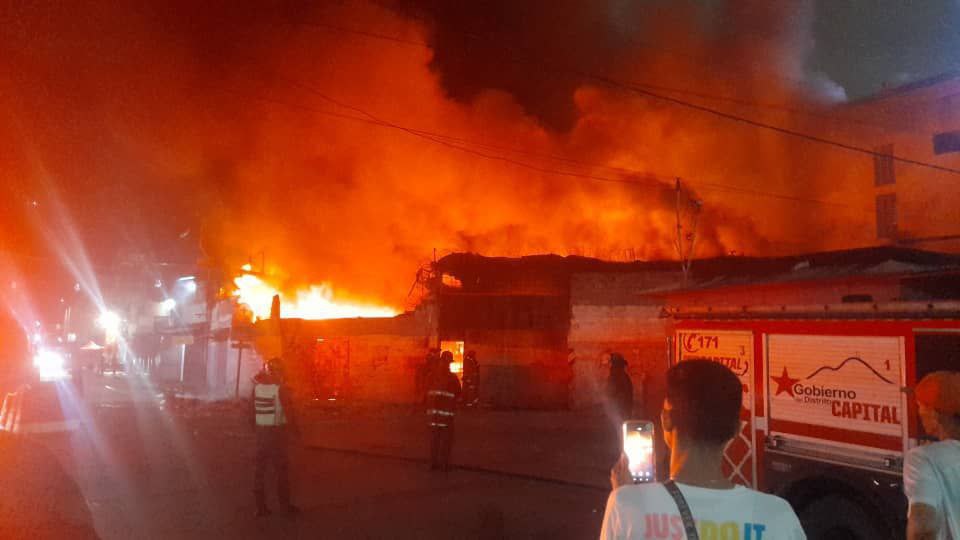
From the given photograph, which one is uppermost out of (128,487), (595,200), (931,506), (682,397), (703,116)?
(703,116)

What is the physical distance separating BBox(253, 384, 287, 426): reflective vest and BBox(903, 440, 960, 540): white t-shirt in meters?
6.70

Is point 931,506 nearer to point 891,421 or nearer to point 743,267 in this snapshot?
point 891,421

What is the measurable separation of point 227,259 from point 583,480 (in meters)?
20.0

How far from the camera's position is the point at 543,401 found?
20.0m

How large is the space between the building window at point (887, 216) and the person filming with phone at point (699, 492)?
3773 cm

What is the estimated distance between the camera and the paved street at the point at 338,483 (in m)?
7.49

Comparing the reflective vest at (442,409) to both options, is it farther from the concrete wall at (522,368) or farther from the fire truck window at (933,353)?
the concrete wall at (522,368)

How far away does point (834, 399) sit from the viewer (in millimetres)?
5047

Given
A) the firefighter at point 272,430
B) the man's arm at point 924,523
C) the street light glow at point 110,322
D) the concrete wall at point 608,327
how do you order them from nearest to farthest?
the man's arm at point 924,523
the firefighter at point 272,430
the concrete wall at point 608,327
the street light glow at point 110,322

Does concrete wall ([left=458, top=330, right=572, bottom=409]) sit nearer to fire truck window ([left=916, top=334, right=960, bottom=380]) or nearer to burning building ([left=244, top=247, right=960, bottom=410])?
burning building ([left=244, top=247, right=960, bottom=410])

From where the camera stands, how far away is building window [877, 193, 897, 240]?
34.6m

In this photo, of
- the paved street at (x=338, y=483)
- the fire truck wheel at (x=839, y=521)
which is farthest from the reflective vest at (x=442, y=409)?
the fire truck wheel at (x=839, y=521)

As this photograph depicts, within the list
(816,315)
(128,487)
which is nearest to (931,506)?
(816,315)

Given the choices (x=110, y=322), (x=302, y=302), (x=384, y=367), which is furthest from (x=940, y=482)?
(x=110, y=322)
